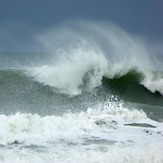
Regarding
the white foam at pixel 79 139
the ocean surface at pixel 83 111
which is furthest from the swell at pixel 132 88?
the white foam at pixel 79 139

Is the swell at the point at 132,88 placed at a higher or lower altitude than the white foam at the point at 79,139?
higher

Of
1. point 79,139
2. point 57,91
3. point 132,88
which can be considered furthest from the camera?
point 132,88

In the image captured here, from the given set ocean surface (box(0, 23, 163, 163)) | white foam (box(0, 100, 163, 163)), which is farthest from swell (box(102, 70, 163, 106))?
white foam (box(0, 100, 163, 163))

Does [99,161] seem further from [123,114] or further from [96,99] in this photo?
[96,99]

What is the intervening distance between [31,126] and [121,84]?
25.0 feet

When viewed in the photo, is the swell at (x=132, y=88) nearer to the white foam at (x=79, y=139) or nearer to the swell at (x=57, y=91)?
the swell at (x=57, y=91)

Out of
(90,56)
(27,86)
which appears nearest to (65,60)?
(90,56)

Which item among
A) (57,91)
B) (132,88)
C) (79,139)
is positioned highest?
(132,88)

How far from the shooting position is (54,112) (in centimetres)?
1081

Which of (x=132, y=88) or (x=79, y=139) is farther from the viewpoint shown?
(x=132, y=88)

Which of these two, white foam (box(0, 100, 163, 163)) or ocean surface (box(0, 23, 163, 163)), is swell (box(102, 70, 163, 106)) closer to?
ocean surface (box(0, 23, 163, 163))

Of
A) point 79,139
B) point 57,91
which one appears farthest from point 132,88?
point 79,139

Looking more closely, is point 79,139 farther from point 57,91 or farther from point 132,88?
point 132,88

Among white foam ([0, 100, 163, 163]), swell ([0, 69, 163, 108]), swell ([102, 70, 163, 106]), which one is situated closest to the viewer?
white foam ([0, 100, 163, 163])
